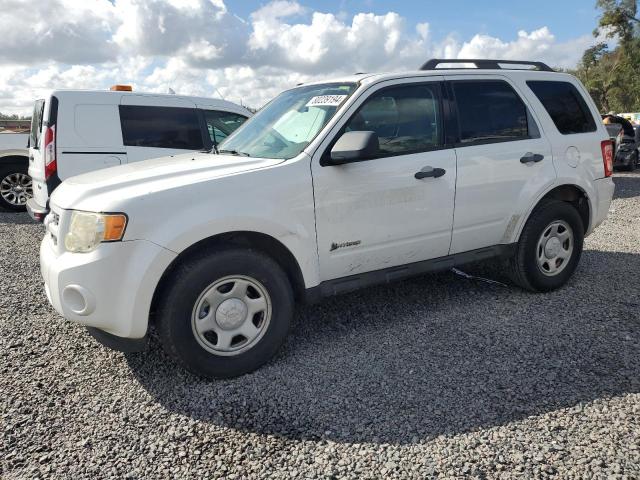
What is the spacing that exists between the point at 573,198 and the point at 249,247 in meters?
3.06

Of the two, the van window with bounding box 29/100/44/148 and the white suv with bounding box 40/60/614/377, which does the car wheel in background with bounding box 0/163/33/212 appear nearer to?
the van window with bounding box 29/100/44/148

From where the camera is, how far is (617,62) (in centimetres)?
3400

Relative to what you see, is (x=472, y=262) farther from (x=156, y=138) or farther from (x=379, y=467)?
(x=156, y=138)

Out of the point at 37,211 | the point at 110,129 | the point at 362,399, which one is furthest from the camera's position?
the point at 110,129

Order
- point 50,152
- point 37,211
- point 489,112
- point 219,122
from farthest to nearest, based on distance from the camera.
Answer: point 219,122, point 50,152, point 37,211, point 489,112

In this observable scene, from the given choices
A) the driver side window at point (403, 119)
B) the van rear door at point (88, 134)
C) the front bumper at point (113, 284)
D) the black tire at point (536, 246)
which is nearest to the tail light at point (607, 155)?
the black tire at point (536, 246)

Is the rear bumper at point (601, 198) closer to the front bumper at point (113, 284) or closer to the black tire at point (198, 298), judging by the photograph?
the black tire at point (198, 298)

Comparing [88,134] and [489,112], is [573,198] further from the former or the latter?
[88,134]

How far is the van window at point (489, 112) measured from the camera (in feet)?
12.8

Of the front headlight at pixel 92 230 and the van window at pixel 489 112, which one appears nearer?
the front headlight at pixel 92 230

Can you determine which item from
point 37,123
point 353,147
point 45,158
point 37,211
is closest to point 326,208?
point 353,147

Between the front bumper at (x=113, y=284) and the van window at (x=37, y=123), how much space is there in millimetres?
5036

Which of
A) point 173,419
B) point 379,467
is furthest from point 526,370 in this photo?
point 173,419

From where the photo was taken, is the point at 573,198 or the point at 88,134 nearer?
the point at 573,198
